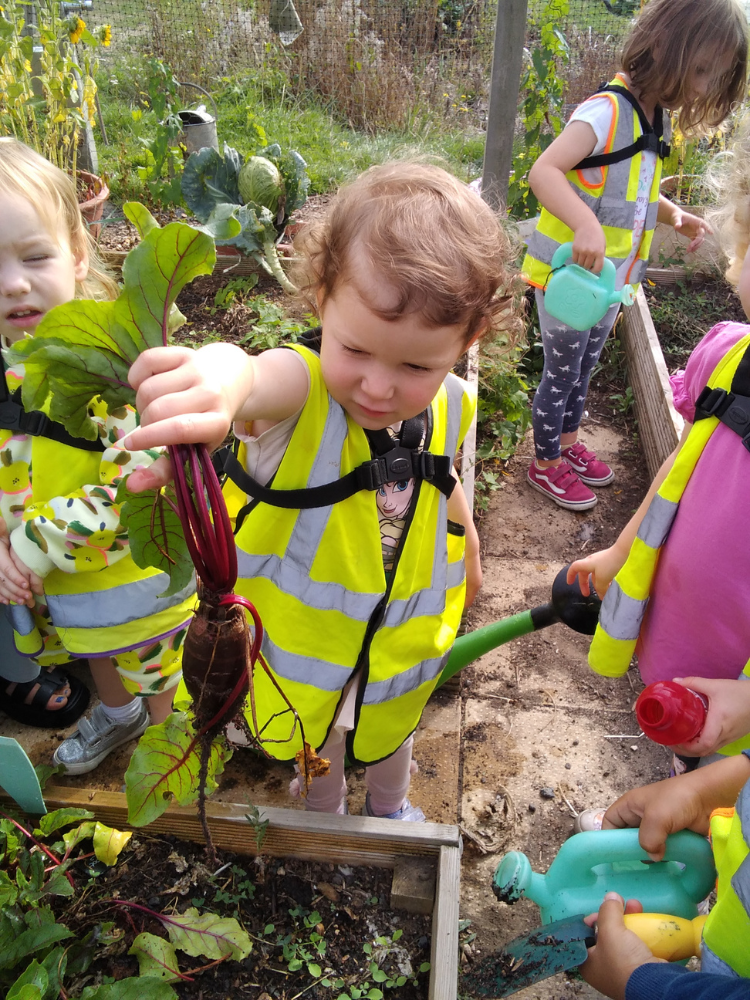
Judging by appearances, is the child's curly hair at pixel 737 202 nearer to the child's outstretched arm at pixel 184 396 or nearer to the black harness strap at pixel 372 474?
the black harness strap at pixel 372 474

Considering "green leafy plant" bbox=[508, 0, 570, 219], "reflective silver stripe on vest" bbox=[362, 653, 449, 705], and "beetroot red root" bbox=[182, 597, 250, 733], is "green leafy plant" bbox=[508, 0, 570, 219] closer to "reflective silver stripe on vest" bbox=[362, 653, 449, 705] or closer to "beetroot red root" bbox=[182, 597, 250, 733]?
"reflective silver stripe on vest" bbox=[362, 653, 449, 705]

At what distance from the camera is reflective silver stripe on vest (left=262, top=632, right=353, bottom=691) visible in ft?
4.67

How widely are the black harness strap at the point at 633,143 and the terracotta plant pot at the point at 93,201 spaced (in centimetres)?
274

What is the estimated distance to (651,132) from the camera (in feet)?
8.37

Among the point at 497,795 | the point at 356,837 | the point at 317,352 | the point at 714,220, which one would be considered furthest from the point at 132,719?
the point at 714,220

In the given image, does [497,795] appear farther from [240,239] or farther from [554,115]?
[554,115]

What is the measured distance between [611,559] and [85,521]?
3.89 feet

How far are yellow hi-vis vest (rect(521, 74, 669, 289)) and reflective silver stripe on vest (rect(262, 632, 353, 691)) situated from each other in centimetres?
197

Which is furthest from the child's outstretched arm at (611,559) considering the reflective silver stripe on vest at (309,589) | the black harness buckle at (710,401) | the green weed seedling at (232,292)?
the green weed seedling at (232,292)

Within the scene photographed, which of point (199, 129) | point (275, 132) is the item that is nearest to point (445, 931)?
point (199, 129)

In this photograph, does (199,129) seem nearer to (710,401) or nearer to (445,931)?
(710,401)

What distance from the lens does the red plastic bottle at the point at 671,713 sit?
1.24m

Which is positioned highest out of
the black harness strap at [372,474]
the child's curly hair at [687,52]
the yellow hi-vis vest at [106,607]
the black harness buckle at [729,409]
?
the child's curly hair at [687,52]

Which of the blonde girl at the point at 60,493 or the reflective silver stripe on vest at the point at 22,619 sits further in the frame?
the reflective silver stripe on vest at the point at 22,619
